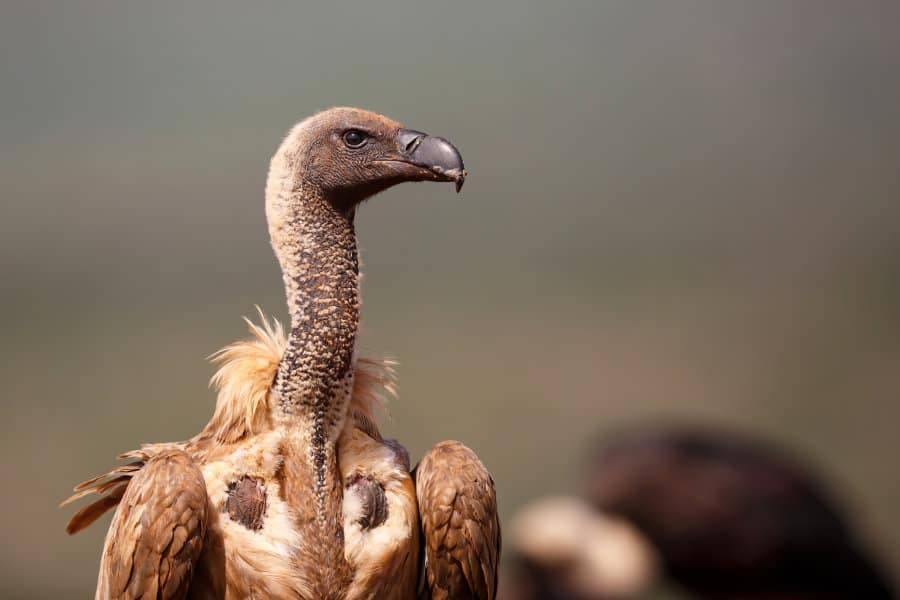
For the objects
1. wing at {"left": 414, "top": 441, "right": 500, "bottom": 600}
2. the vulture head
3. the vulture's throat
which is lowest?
wing at {"left": 414, "top": 441, "right": 500, "bottom": 600}

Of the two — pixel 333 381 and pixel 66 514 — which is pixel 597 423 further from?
pixel 333 381

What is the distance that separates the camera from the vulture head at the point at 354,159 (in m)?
2.83

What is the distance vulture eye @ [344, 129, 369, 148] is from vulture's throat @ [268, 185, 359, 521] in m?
0.16

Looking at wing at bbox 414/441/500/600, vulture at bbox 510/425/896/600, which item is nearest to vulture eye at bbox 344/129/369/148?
wing at bbox 414/441/500/600

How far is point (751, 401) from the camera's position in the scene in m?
7.25

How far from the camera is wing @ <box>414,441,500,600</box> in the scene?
282 centimetres

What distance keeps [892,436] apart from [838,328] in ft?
2.56

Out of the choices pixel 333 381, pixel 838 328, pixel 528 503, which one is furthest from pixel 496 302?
pixel 333 381

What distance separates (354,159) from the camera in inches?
112

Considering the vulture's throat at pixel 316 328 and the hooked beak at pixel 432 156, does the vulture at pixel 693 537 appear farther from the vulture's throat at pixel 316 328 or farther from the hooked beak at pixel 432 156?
the hooked beak at pixel 432 156

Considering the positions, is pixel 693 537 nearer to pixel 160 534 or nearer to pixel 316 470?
pixel 316 470

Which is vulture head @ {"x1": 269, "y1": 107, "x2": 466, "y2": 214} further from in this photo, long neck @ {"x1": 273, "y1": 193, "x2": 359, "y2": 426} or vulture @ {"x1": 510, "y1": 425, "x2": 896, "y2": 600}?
vulture @ {"x1": 510, "y1": 425, "x2": 896, "y2": 600}

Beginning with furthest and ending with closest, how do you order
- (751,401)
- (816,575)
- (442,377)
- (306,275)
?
1. (751,401)
2. (442,377)
3. (816,575)
4. (306,275)

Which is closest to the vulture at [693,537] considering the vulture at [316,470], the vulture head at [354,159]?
the vulture at [316,470]
